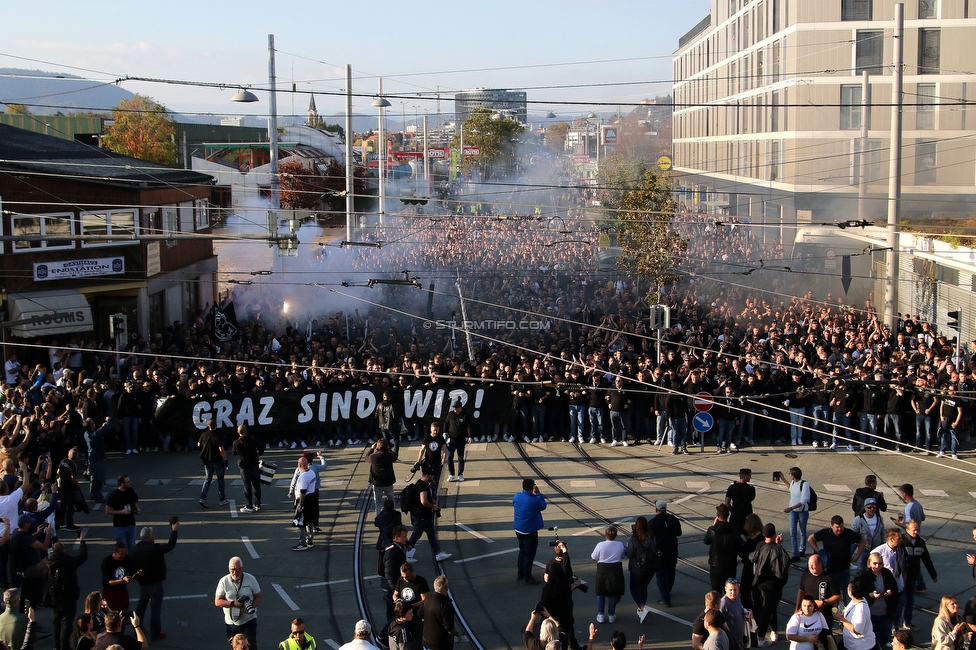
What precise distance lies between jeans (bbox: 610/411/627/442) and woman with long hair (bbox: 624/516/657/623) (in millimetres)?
7729

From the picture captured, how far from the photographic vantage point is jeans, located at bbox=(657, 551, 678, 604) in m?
10.4

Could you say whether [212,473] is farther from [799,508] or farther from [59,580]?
[799,508]

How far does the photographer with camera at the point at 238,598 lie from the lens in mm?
8745

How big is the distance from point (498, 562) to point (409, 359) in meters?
8.69

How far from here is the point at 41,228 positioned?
947 inches

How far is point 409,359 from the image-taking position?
20.1 m

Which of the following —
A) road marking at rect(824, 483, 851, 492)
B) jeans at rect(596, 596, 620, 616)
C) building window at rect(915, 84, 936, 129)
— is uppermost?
building window at rect(915, 84, 936, 129)

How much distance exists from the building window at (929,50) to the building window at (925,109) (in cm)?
70

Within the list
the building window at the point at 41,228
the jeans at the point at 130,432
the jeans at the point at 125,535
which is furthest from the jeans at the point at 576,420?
the building window at the point at 41,228

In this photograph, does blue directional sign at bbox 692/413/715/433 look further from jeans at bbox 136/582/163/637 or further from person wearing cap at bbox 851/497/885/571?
jeans at bbox 136/582/163/637

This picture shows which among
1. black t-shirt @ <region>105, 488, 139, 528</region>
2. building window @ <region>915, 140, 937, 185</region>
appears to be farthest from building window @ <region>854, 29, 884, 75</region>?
black t-shirt @ <region>105, 488, 139, 528</region>

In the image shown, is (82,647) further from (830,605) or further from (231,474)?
(231,474)

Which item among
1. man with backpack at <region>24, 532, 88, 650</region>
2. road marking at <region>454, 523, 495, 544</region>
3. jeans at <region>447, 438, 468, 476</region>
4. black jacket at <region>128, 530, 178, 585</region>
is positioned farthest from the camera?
jeans at <region>447, 438, 468, 476</region>

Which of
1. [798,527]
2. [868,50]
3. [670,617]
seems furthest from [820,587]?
[868,50]
